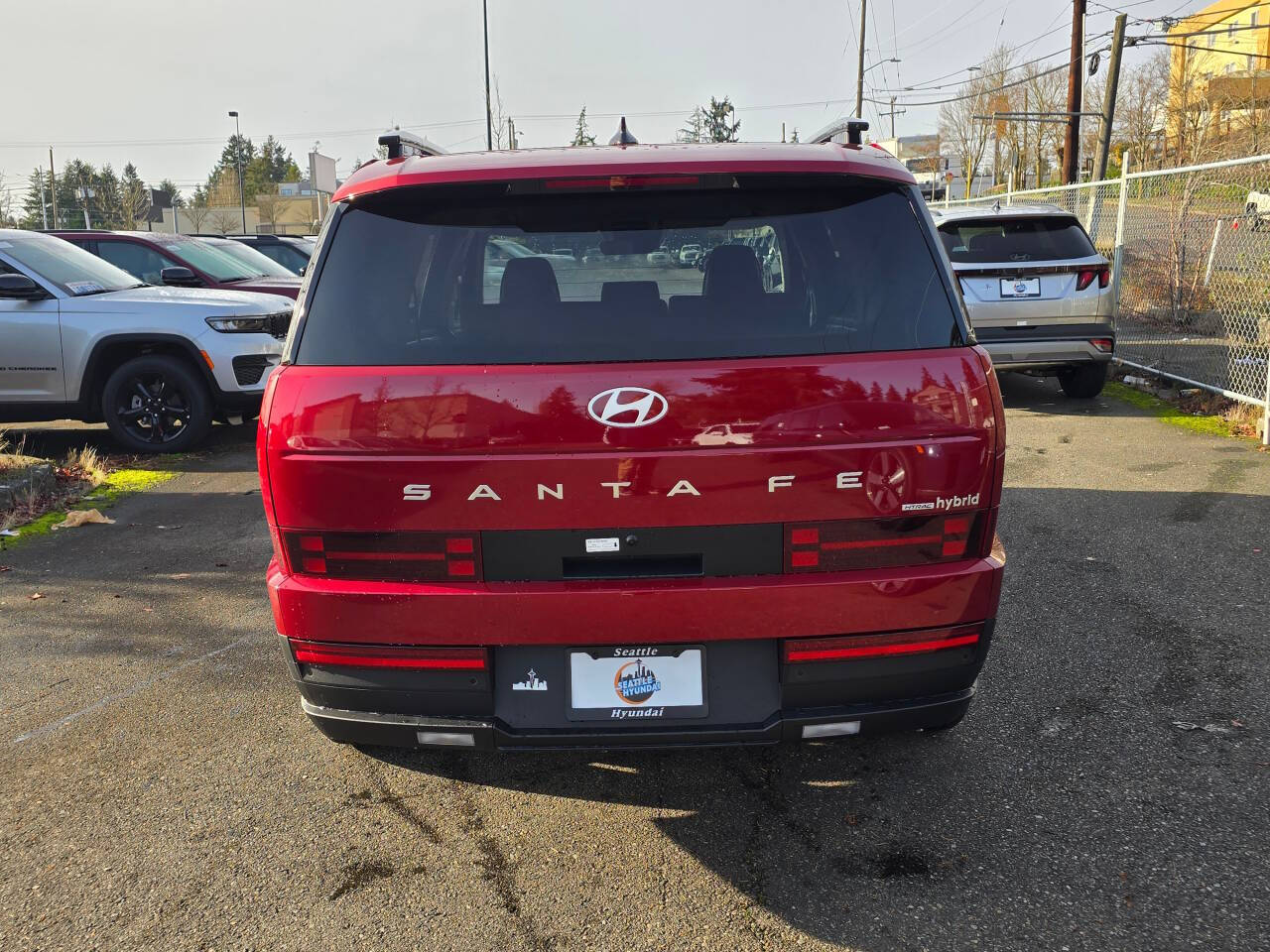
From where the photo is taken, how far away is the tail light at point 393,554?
2533mm

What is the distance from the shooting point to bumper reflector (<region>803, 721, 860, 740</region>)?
2.62 meters

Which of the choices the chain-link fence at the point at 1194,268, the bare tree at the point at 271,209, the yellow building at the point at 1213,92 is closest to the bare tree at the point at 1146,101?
the yellow building at the point at 1213,92

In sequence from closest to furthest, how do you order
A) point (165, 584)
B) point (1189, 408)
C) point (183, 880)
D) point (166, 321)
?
point (183, 880) → point (165, 584) → point (166, 321) → point (1189, 408)

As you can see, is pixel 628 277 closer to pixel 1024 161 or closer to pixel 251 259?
pixel 251 259

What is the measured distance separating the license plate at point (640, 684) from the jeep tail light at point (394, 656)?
0.27 m

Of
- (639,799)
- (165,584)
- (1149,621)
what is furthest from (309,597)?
(1149,621)

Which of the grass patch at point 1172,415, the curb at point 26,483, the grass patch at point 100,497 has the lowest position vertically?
the grass patch at point 100,497

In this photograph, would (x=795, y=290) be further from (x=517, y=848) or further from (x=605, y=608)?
(x=517, y=848)

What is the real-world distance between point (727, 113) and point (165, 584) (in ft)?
258

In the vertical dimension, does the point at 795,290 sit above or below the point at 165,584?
above

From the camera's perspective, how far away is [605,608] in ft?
8.28

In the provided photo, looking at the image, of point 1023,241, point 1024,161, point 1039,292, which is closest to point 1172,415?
point 1039,292

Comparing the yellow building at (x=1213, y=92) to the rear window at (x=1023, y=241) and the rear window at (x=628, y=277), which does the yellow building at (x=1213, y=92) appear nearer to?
the rear window at (x=1023, y=241)

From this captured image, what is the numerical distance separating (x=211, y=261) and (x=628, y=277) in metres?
9.95
